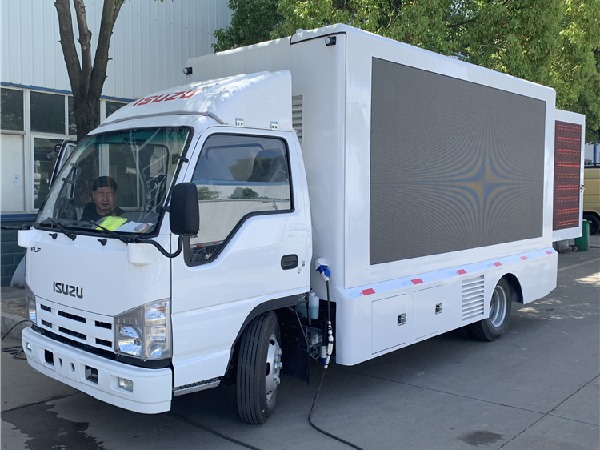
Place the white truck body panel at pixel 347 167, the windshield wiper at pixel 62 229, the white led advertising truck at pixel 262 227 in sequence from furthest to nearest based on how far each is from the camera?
the white truck body panel at pixel 347 167
the windshield wiper at pixel 62 229
the white led advertising truck at pixel 262 227

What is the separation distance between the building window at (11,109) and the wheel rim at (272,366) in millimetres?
7633

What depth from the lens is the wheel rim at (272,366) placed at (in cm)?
502

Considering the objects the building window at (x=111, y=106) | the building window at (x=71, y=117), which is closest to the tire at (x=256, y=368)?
the building window at (x=71, y=117)

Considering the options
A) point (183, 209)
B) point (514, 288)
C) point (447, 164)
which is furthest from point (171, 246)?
point (514, 288)

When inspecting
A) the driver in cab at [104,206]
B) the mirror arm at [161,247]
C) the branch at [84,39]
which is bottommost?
the mirror arm at [161,247]

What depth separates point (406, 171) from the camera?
236 inches

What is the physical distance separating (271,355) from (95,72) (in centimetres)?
473

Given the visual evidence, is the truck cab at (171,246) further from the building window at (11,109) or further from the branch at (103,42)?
the building window at (11,109)

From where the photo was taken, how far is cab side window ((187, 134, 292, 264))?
446 centimetres

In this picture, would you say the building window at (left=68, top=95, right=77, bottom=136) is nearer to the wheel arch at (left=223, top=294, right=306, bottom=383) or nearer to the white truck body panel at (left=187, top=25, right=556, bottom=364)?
the white truck body panel at (left=187, top=25, right=556, bottom=364)

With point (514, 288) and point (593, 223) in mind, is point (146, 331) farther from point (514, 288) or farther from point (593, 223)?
point (593, 223)

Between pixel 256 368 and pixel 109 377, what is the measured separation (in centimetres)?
109

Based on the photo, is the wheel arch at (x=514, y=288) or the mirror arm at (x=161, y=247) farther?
the wheel arch at (x=514, y=288)

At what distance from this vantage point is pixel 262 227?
4.81 m
